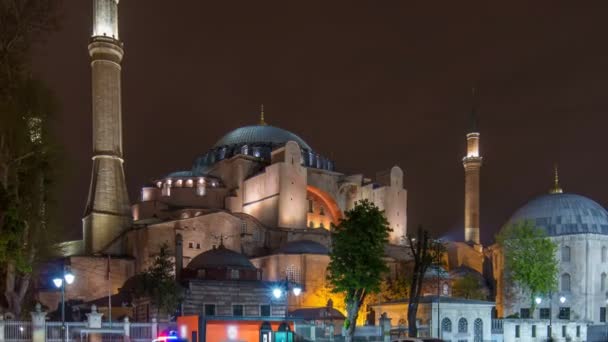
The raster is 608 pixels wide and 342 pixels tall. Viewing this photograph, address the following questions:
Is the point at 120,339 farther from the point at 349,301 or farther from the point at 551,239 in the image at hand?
the point at 551,239

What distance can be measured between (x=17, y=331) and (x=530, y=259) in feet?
134

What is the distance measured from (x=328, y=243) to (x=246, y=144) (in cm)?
1839

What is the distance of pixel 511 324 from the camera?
44344mm

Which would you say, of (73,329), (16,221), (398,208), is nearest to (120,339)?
(73,329)

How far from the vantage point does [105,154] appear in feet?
186

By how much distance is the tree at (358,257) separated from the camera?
38125mm

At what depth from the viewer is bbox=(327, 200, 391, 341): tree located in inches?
1501

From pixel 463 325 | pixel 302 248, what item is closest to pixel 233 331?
pixel 463 325

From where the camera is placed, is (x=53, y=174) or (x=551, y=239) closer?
(x=53, y=174)

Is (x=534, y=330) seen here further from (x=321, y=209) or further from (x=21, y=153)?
(x=21, y=153)

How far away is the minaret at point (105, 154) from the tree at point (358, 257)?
79.7 feet

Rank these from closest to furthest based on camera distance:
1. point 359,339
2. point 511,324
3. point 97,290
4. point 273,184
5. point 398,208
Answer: point 359,339 < point 511,324 < point 97,290 < point 273,184 < point 398,208

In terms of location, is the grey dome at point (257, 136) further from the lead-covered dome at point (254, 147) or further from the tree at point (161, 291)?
the tree at point (161, 291)

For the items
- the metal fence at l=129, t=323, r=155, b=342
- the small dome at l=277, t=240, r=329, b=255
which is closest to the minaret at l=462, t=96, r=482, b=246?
the small dome at l=277, t=240, r=329, b=255
